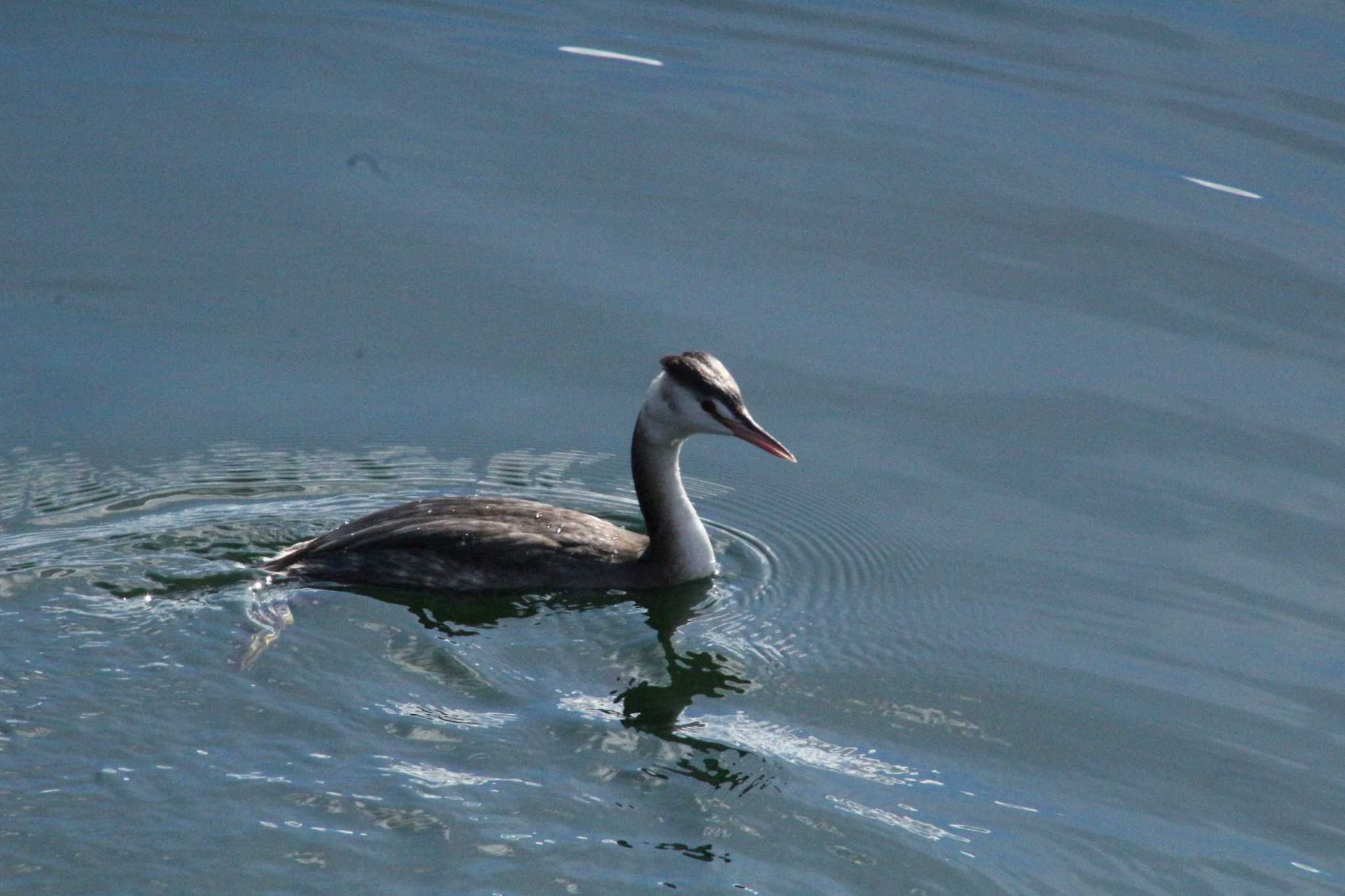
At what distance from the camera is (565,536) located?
8969mm

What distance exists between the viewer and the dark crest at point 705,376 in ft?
29.2

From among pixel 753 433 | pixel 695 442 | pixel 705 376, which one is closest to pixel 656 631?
pixel 753 433

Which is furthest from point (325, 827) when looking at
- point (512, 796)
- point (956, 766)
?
point (956, 766)

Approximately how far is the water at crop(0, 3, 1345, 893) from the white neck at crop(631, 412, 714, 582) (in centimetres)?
18

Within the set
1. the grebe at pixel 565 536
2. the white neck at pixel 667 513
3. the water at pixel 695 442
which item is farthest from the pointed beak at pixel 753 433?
the water at pixel 695 442

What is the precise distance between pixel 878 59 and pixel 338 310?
6161 millimetres

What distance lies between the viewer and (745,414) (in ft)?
29.4

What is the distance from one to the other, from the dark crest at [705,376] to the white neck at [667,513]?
33cm

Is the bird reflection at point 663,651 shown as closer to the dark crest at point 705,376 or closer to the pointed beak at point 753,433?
the pointed beak at point 753,433

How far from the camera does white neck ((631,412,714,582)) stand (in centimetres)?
898

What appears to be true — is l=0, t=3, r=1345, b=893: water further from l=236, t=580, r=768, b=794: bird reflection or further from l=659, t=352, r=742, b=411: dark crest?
l=659, t=352, r=742, b=411: dark crest

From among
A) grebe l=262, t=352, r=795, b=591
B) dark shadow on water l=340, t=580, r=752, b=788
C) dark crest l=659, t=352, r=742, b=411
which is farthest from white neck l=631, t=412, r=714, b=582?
dark crest l=659, t=352, r=742, b=411

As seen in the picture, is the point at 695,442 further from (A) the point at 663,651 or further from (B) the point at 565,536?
(A) the point at 663,651

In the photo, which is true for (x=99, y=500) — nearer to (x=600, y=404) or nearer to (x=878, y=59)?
(x=600, y=404)
